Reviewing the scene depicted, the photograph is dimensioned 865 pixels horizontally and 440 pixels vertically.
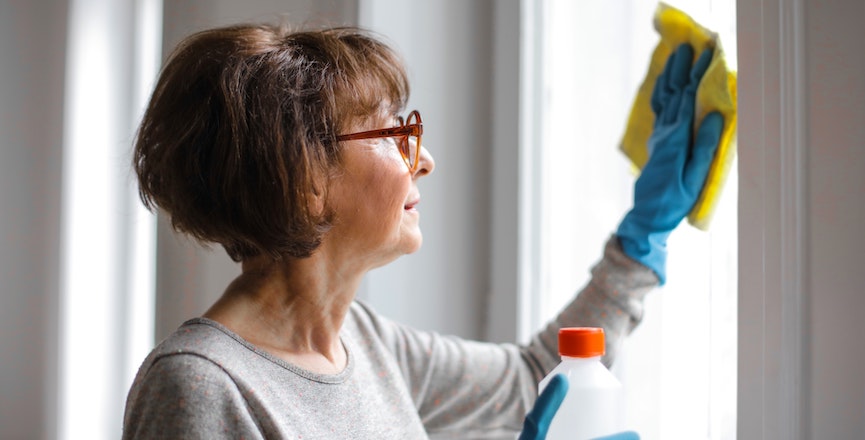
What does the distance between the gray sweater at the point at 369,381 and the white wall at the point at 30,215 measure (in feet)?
1.66

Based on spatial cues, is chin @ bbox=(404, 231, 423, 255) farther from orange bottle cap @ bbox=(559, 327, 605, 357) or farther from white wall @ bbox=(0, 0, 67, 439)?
white wall @ bbox=(0, 0, 67, 439)

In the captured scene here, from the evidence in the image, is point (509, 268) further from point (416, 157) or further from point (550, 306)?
point (416, 157)

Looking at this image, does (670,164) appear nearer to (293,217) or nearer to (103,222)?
(293,217)

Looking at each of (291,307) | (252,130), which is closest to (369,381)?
Result: (291,307)

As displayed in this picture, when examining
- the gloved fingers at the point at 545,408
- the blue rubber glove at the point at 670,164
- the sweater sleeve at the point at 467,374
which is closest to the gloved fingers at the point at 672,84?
the blue rubber glove at the point at 670,164

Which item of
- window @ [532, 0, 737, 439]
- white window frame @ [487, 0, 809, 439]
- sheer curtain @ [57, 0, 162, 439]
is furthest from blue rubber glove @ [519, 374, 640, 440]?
sheer curtain @ [57, 0, 162, 439]

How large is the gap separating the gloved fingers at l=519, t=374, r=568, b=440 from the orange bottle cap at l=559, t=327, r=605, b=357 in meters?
0.06

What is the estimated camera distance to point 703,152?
0.96m

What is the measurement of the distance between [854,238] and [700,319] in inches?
13.5

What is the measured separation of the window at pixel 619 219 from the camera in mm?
996

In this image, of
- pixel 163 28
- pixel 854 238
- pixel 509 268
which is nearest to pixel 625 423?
pixel 509 268

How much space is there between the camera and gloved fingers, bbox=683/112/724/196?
0.95 meters

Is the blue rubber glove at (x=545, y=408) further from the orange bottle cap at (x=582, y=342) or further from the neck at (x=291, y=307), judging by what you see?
the neck at (x=291, y=307)

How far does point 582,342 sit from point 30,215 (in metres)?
0.92
